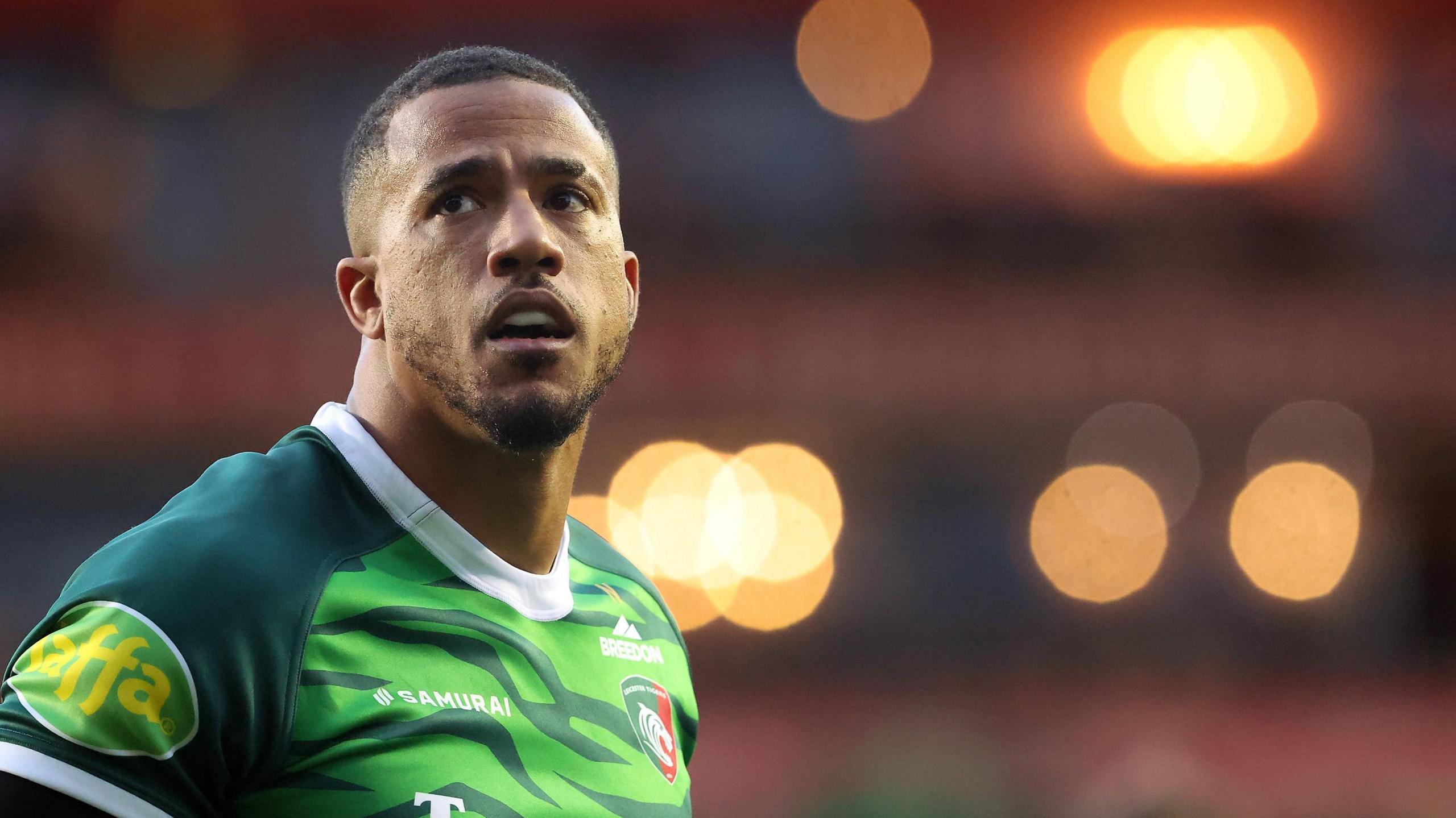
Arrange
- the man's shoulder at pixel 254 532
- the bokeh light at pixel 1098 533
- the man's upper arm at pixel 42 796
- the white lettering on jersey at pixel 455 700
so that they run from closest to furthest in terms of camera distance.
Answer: the man's upper arm at pixel 42 796, the man's shoulder at pixel 254 532, the white lettering on jersey at pixel 455 700, the bokeh light at pixel 1098 533

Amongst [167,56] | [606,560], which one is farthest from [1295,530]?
[606,560]

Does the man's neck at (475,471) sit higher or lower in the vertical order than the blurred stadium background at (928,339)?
lower

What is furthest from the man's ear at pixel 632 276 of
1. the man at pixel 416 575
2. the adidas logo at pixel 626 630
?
the adidas logo at pixel 626 630

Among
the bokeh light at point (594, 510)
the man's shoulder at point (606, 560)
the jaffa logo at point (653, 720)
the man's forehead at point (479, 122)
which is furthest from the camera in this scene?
the bokeh light at point (594, 510)

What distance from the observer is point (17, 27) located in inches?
489

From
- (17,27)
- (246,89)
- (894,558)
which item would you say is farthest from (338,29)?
(894,558)

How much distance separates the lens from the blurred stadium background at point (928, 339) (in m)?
11.8

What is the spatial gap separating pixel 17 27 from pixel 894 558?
9.63 metres

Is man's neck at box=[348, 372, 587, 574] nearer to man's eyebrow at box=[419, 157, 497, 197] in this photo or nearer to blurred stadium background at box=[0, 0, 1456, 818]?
man's eyebrow at box=[419, 157, 497, 197]

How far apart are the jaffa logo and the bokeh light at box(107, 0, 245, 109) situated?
1168cm

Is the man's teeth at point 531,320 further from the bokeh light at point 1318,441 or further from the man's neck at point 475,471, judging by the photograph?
the bokeh light at point 1318,441

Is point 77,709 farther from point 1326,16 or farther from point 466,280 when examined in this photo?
point 1326,16

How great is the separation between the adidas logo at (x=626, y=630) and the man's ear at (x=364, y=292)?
64 centimetres

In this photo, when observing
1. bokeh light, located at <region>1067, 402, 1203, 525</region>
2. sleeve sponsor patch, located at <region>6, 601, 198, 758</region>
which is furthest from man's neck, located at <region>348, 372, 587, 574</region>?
bokeh light, located at <region>1067, 402, 1203, 525</region>
